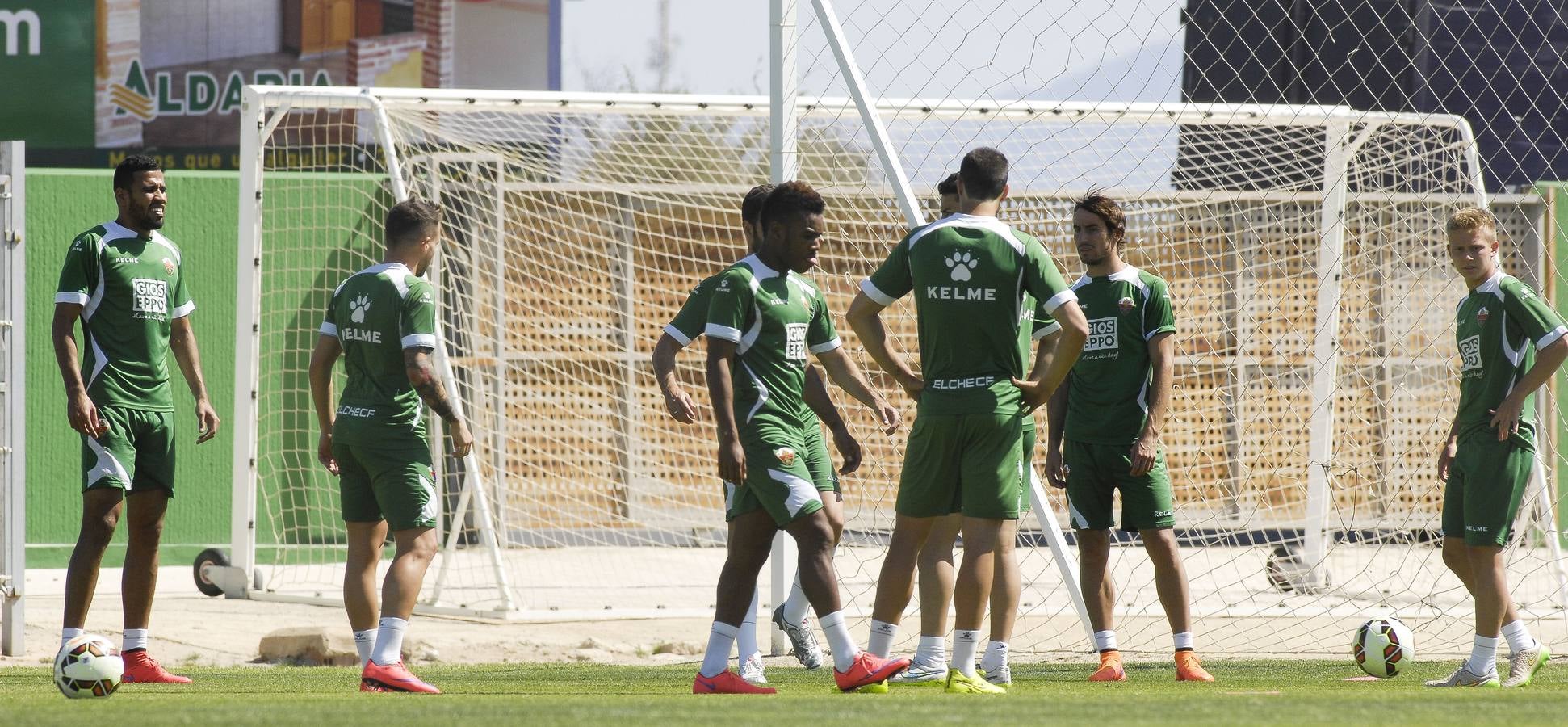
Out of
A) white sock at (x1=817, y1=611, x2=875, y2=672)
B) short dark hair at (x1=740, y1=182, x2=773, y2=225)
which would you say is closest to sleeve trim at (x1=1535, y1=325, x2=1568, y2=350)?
white sock at (x1=817, y1=611, x2=875, y2=672)

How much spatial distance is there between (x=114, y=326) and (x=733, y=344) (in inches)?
94.3

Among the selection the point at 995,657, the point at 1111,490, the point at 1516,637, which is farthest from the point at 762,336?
the point at 1516,637

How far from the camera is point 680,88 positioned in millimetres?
30375

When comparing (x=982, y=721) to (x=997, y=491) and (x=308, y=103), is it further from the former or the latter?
(x=308, y=103)

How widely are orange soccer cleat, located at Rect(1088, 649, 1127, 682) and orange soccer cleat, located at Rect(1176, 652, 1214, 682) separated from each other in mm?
207

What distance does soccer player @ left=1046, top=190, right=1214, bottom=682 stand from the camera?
19.4 ft

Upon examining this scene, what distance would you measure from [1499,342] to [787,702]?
9.76ft

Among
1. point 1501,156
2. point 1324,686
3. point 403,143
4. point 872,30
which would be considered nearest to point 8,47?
point 403,143

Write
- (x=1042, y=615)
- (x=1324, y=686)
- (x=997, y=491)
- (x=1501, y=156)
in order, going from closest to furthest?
(x=997, y=491)
(x=1324, y=686)
(x=1042, y=615)
(x=1501, y=156)

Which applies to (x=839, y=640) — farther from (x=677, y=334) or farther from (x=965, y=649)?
(x=677, y=334)

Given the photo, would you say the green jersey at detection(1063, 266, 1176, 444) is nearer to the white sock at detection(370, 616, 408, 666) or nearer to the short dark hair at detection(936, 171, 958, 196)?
the short dark hair at detection(936, 171, 958, 196)

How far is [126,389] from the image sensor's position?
5914mm

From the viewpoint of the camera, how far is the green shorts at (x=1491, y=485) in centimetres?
558

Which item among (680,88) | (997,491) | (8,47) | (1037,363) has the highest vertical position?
(680,88)
